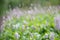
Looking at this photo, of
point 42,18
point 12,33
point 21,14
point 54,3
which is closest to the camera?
point 12,33

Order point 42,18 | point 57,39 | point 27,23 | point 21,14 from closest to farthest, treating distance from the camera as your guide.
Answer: point 57,39 < point 27,23 < point 42,18 < point 21,14

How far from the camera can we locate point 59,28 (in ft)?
16.6

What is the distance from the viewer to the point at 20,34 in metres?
5.12

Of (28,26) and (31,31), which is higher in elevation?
(28,26)

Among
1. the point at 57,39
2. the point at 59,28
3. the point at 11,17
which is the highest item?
the point at 11,17

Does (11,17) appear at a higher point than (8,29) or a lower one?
higher

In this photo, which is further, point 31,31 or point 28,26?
point 28,26

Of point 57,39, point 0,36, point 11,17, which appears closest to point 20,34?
point 0,36

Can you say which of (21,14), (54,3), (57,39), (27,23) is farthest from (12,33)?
(54,3)

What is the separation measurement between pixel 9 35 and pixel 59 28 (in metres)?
1.31

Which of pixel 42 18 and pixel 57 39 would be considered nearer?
pixel 57 39

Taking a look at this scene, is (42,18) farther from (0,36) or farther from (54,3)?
(54,3)

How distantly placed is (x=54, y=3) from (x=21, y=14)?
9.78ft

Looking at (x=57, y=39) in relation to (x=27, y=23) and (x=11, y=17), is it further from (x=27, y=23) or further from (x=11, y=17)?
(x=11, y=17)
